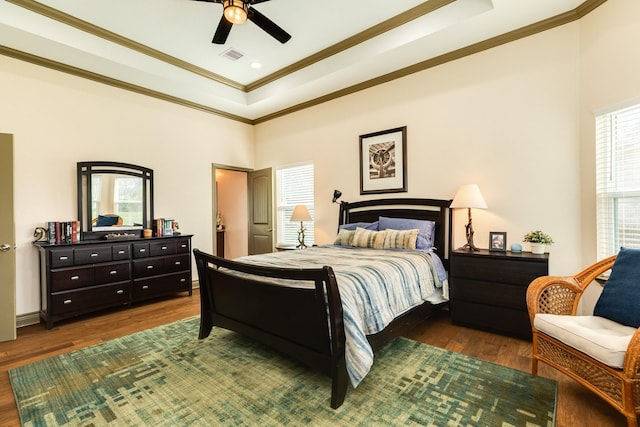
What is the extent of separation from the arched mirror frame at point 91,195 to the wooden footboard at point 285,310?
206cm

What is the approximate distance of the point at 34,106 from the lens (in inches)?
134

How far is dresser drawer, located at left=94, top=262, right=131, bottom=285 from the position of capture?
11.5 feet

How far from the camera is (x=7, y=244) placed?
2865 mm

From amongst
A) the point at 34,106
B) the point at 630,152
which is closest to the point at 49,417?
the point at 34,106

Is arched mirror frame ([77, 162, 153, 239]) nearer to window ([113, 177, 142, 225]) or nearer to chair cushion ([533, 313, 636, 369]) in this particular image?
window ([113, 177, 142, 225])

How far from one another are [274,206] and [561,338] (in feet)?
14.3

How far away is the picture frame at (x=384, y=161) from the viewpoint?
12.9ft

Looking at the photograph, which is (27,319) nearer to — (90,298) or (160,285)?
(90,298)

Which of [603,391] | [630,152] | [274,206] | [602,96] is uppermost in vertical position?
[602,96]

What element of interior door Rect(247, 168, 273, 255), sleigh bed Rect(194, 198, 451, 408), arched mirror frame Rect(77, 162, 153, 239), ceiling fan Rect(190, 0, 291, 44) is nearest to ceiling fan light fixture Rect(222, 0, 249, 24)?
ceiling fan Rect(190, 0, 291, 44)

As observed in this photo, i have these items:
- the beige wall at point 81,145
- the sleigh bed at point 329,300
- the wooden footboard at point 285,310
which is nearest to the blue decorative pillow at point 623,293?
the sleigh bed at point 329,300

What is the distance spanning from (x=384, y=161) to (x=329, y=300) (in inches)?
107

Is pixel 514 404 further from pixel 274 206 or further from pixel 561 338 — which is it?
pixel 274 206

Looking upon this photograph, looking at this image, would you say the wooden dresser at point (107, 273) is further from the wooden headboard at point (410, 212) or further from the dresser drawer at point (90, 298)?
the wooden headboard at point (410, 212)
